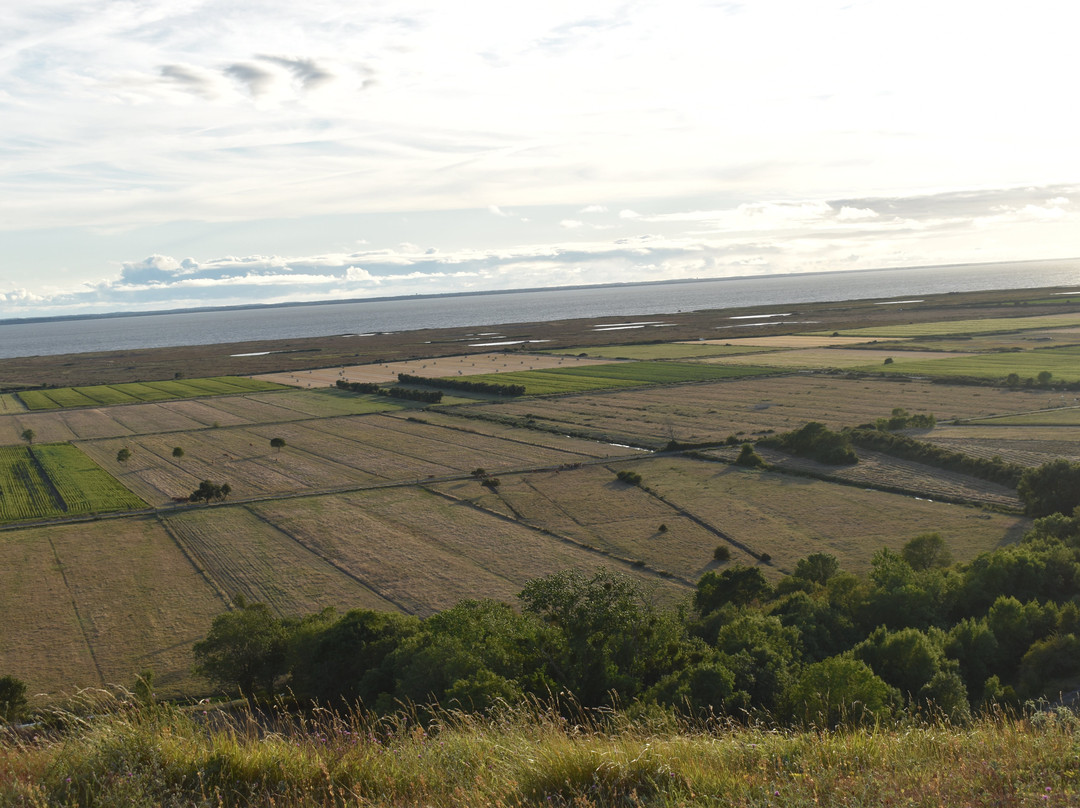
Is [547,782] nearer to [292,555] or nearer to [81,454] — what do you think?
[292,555]

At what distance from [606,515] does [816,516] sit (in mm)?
14337

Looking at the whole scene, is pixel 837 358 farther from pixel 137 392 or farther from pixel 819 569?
pixel 137 392

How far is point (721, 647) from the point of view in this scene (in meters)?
28.6

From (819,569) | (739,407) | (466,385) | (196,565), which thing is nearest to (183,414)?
(466,385)

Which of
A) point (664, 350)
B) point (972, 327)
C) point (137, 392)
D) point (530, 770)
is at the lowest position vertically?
point (530, 770)

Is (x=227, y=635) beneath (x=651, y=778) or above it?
beneath

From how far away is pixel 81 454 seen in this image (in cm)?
8969

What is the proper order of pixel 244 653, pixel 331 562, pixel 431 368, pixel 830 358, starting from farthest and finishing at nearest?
1. pixel 431 368
2. pixel 830 358
3. pixel 331 562
4. pixel 244 653

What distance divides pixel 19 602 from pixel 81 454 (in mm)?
50879

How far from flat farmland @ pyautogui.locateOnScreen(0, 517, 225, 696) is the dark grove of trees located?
4329 millimetres

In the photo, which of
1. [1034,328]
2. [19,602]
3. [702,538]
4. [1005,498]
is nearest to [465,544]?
[702,538]

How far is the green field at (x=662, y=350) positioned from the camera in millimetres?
162125

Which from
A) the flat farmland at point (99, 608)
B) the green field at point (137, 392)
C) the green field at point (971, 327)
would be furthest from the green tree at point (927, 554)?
the green field at point (971, 327)

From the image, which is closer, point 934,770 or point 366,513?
point 934,770
